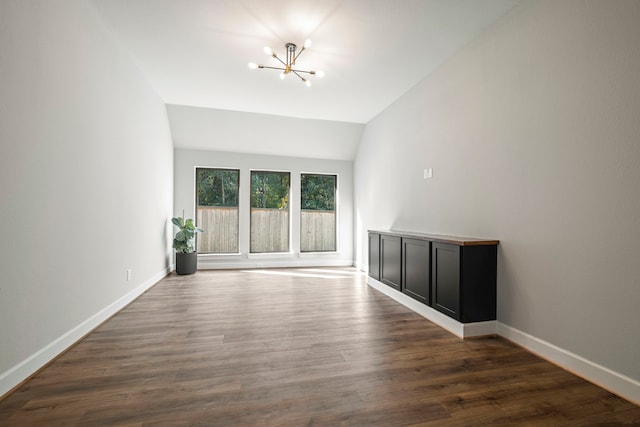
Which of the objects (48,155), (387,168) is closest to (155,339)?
(48,155)

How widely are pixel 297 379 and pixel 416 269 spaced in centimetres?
204

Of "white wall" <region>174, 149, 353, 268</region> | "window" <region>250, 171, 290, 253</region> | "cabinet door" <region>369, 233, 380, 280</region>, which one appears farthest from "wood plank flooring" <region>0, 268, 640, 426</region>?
"window" <region>250, 171, 290, 253</region>

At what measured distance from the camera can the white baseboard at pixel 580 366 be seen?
185cm

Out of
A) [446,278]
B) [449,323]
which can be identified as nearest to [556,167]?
[446,278]

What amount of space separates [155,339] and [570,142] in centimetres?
375

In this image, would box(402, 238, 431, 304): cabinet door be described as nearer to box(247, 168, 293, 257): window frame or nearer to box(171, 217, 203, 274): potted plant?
box(247, 168, 293, 257): window frame

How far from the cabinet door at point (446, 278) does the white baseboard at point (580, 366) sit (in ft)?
1.63

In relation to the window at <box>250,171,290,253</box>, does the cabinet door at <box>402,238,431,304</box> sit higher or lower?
lower

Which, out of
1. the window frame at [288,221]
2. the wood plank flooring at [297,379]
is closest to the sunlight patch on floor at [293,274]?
the window frame at [288,221]

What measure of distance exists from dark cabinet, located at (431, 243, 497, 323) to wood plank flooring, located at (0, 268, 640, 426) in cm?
24

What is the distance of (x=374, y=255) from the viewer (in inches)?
185

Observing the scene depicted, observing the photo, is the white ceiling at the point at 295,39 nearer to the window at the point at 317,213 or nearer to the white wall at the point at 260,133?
the white wall at the point at 260,133

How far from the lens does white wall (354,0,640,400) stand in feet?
6.29

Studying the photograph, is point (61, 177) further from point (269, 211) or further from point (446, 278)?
point (269, 211)
